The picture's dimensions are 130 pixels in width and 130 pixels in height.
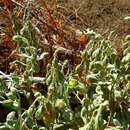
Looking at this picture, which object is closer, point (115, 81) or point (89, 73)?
point (115, 81)

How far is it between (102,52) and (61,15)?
36.7 inches

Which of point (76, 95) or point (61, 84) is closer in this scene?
point (61, 84)

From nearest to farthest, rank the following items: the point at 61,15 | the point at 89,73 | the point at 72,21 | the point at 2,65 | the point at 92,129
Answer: the point at 92,129 → the point at 89,73 → the point at 2,65 → the point at 61,15 → the point at 72,21

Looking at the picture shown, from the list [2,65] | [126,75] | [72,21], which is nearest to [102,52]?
[126,75]

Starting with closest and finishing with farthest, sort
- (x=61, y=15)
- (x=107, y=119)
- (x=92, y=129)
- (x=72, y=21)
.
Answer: (x=92, y=129) < (x=107, y=119) < (x=61, y=15) < (x=72, y=21)

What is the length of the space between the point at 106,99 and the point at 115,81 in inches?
3.5

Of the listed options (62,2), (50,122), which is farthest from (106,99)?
(62,2)

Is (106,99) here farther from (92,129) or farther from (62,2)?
(62,2)

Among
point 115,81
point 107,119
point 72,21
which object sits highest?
point 72,21

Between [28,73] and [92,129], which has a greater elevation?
[28,73]

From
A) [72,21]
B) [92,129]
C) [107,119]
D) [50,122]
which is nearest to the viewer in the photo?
[92,129]

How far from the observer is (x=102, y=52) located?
2.35m

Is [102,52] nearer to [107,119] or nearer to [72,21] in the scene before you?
[107,119]

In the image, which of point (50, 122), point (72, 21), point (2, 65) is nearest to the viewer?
point (50, 122)
